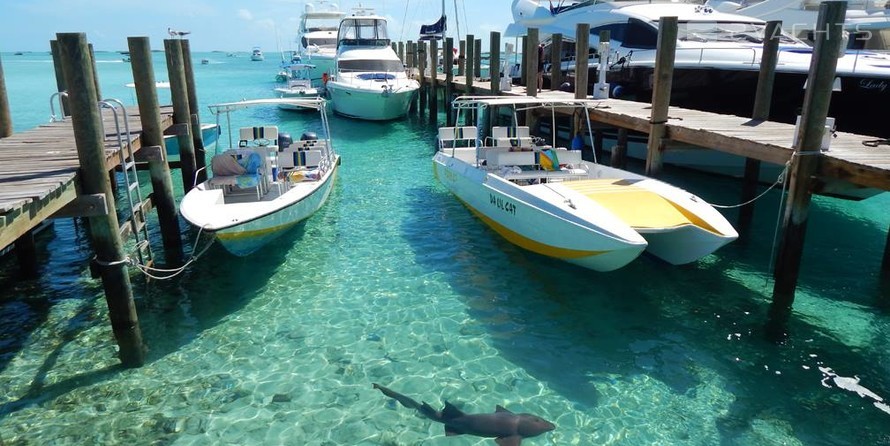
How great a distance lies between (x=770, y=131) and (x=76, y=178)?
913cm

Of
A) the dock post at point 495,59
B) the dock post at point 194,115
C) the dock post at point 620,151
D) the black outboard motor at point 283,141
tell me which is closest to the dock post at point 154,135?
the dock post at point 194,115

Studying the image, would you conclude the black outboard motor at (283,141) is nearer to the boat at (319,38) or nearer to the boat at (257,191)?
the boat at (257,191)

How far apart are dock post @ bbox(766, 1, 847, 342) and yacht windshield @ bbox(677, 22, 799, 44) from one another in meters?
8.76

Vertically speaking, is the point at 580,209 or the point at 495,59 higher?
the point at 495,59

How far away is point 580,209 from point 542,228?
70 centimetres

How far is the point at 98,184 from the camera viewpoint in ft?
19.0

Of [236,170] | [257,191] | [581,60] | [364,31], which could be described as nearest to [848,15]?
[581,60]

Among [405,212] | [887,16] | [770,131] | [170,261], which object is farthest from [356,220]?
[887,16]

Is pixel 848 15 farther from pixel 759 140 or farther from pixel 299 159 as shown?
pixel 299 159

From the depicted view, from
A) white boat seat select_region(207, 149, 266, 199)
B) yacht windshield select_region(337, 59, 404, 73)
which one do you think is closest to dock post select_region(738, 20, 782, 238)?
white boat seat select_region(207, 149, 266, 199)

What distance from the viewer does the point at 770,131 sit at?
8695 millimetres

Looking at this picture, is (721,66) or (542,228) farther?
(721,66)

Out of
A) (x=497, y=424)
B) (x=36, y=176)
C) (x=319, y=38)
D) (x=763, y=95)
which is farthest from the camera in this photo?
(x=319, y=38)

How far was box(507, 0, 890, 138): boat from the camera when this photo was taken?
10844mm
